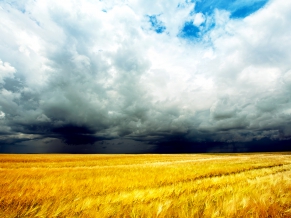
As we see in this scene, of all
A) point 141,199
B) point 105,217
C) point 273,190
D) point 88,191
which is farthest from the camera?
point 88,191

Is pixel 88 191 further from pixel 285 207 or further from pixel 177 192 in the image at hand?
pixel 285 207

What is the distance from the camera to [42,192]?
5.35 m

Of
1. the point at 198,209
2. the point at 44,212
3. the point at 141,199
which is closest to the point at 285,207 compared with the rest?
the point at 198,209

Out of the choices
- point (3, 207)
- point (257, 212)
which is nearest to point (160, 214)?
point (257, 212)

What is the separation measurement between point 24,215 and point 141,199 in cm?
240

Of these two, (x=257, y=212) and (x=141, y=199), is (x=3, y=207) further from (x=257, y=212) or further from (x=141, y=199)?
(x=257, y=212)

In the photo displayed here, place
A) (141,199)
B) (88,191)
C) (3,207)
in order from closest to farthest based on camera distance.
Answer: (3,207)
(141,199)
(88,191)

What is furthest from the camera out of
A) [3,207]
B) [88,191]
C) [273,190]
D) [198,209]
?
[88,191]

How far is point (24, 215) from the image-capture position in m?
3.12

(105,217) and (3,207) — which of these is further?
(3,207)

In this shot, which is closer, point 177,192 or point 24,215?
point 24,215

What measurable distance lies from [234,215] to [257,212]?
39 cm

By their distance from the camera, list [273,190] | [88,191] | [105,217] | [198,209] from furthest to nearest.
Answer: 1. [88,191]
2. [273,190]
3. [198,209]
4. [105,217]

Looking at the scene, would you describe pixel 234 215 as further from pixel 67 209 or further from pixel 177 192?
pixel 67 209
